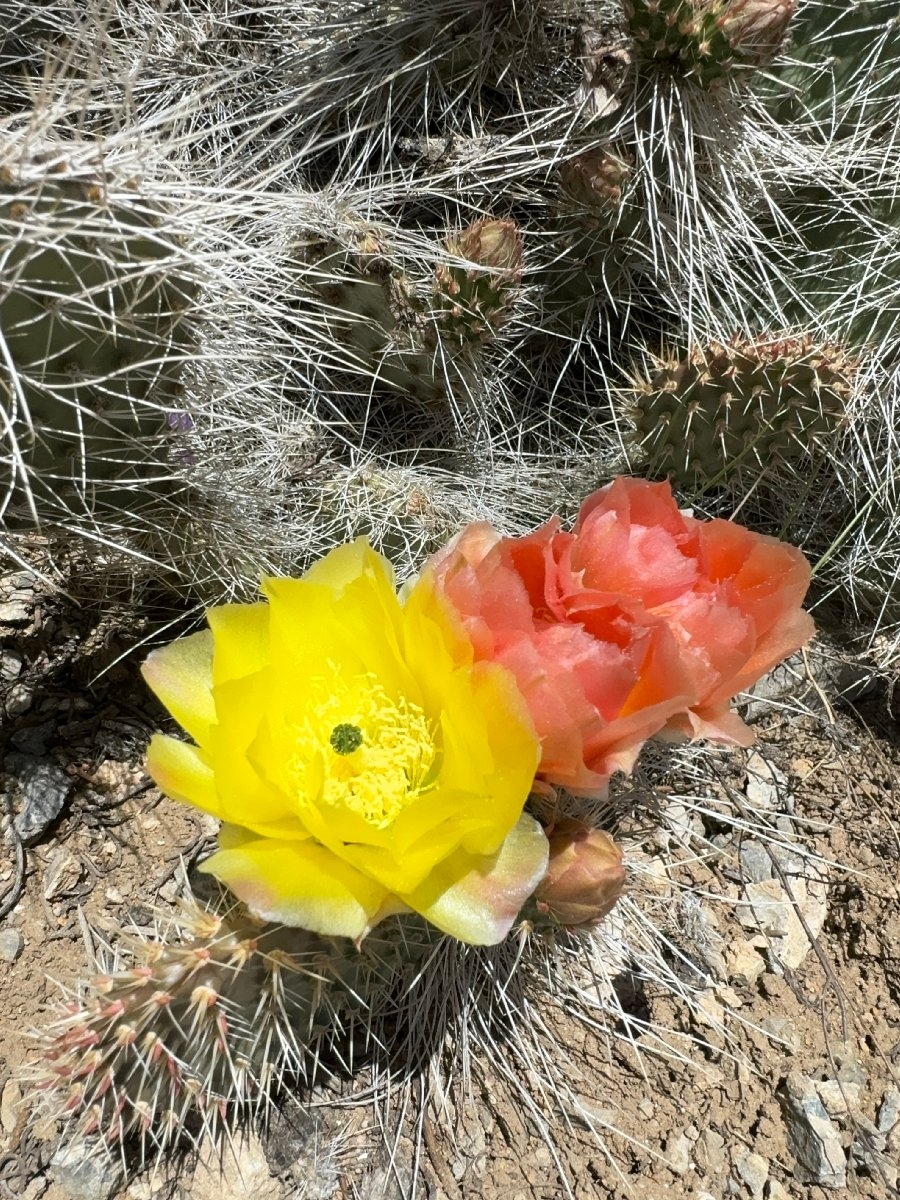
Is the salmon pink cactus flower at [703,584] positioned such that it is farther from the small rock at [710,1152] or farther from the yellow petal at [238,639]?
the small rock at [710,1152]

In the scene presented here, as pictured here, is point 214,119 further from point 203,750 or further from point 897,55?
point 203,750

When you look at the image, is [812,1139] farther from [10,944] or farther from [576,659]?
[10,944]

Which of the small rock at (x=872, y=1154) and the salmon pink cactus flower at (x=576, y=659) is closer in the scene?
the salmon pink cactus flower at (x=576, y=659)

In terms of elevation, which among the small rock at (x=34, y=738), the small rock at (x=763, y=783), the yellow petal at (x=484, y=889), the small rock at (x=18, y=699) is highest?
the yellow petal at (x=484, y=889)

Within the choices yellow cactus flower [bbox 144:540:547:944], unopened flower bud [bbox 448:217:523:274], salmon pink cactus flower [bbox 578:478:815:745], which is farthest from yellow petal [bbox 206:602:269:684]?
unopened flower bud [bbox 448:217:523:274]

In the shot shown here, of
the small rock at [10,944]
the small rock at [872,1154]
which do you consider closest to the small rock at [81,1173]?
the small rock at [10,944]

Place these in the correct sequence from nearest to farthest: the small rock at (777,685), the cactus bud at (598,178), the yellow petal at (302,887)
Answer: the yellow petal at (302,887) < the cactus bud at (598,178) < the small rock at (777,685)

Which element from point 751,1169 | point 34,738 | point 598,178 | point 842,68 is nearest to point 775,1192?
point 751,1169
